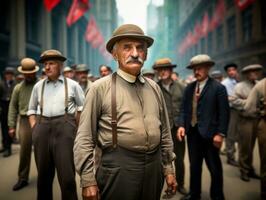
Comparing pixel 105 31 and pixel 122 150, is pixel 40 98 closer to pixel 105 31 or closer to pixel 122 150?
pixel 122 150

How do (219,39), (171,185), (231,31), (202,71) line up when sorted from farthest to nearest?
(219,39), (231,31), (202,71), (171,185)

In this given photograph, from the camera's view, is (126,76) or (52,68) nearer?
(126,76)

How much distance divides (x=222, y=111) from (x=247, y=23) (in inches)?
788

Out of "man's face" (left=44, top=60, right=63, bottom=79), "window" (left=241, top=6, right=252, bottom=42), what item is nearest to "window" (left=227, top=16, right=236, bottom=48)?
"window" (left=241, top=6, right=252, bottom=42)

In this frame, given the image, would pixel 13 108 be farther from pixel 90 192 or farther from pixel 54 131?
pixel 90 192

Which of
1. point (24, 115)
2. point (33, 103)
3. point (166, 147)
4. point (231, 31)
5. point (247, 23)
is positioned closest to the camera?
point (166, 147)

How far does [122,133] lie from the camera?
2240 millimetres

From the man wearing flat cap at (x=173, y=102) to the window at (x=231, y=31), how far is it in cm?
2172

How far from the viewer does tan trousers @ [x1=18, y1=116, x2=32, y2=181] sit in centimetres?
526

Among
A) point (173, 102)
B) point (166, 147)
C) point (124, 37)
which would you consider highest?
point (124, 37)

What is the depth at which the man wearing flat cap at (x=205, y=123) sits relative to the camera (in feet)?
13.8

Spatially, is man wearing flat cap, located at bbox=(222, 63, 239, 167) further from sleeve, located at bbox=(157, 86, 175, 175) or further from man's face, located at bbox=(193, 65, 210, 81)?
sleeve, located at bbox=(157, 86, 175, 175)

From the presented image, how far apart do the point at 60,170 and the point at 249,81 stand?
425cm

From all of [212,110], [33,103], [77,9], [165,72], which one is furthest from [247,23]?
[33,103]
